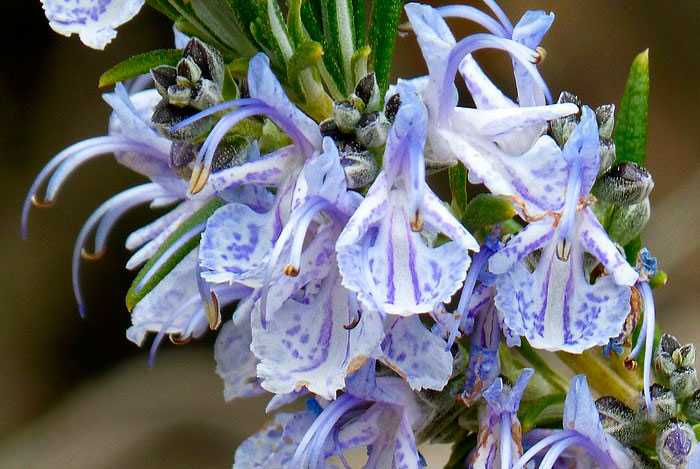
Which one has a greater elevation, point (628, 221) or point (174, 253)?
point (174, 253)

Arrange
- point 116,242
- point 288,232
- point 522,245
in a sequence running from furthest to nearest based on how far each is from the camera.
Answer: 1. point 116,242
2. point 522,245
3. point 288,232

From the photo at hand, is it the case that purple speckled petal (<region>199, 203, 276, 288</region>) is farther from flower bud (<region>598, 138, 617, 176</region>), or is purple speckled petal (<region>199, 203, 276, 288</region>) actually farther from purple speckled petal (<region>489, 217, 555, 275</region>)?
flower bud (<region>598, 138, 617, 176</region>)

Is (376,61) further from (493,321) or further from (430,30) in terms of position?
(493,321)

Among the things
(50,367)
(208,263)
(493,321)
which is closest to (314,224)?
(208,263)

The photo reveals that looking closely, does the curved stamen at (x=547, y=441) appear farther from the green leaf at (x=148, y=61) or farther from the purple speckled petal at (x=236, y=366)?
the green leaf at (x=148, y=61)

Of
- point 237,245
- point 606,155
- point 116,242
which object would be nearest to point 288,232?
point 237,245

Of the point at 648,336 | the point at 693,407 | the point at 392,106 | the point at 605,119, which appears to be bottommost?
the point at 693,407

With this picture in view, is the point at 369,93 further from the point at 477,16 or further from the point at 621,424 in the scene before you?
the point at 621,424
